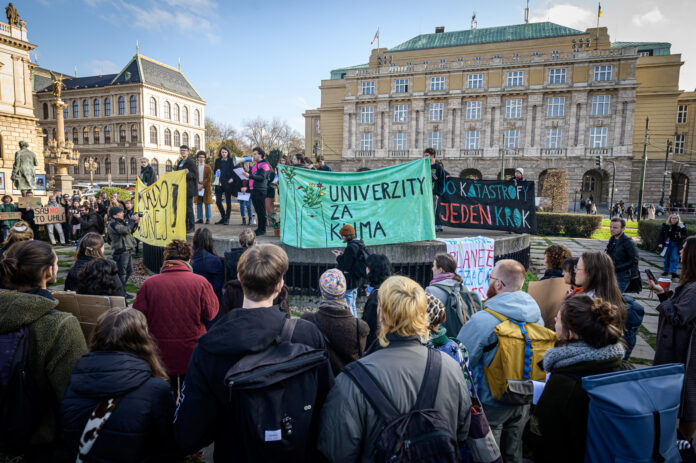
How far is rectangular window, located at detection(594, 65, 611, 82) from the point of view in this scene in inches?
1747

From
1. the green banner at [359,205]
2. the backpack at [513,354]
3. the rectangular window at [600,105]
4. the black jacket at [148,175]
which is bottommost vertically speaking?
the backpack at [513,354]

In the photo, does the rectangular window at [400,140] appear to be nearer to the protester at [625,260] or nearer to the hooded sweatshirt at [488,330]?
the protester at [625,260]

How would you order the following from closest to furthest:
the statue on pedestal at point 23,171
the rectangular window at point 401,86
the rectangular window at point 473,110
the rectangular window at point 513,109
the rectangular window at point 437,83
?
the statue on pedestal at point 23,171 < the rectangular window at point 513,109 < the rectangular window at point 473,110 < the rectangular window at point 437,83 < the rectangular window at point 401,86

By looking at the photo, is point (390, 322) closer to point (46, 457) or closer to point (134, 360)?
point (134, 360)

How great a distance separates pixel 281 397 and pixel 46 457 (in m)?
1.58

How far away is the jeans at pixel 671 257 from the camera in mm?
9953

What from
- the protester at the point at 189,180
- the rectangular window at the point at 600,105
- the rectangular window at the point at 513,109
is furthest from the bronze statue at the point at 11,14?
the rectangular window at the point at 600,105

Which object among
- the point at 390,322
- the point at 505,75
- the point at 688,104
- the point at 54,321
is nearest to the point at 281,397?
the point at 390,322

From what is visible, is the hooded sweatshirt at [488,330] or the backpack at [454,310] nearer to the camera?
the hooded sweatshirt at [488,330]

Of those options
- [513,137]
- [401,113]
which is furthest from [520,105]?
[401,113]

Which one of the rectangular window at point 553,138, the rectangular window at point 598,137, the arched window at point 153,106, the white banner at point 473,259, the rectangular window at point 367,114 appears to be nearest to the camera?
the white banner at point 473,259

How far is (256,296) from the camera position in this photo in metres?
1.91

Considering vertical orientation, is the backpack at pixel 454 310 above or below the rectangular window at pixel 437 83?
below

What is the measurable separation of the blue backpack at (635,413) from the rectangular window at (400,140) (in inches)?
2052
